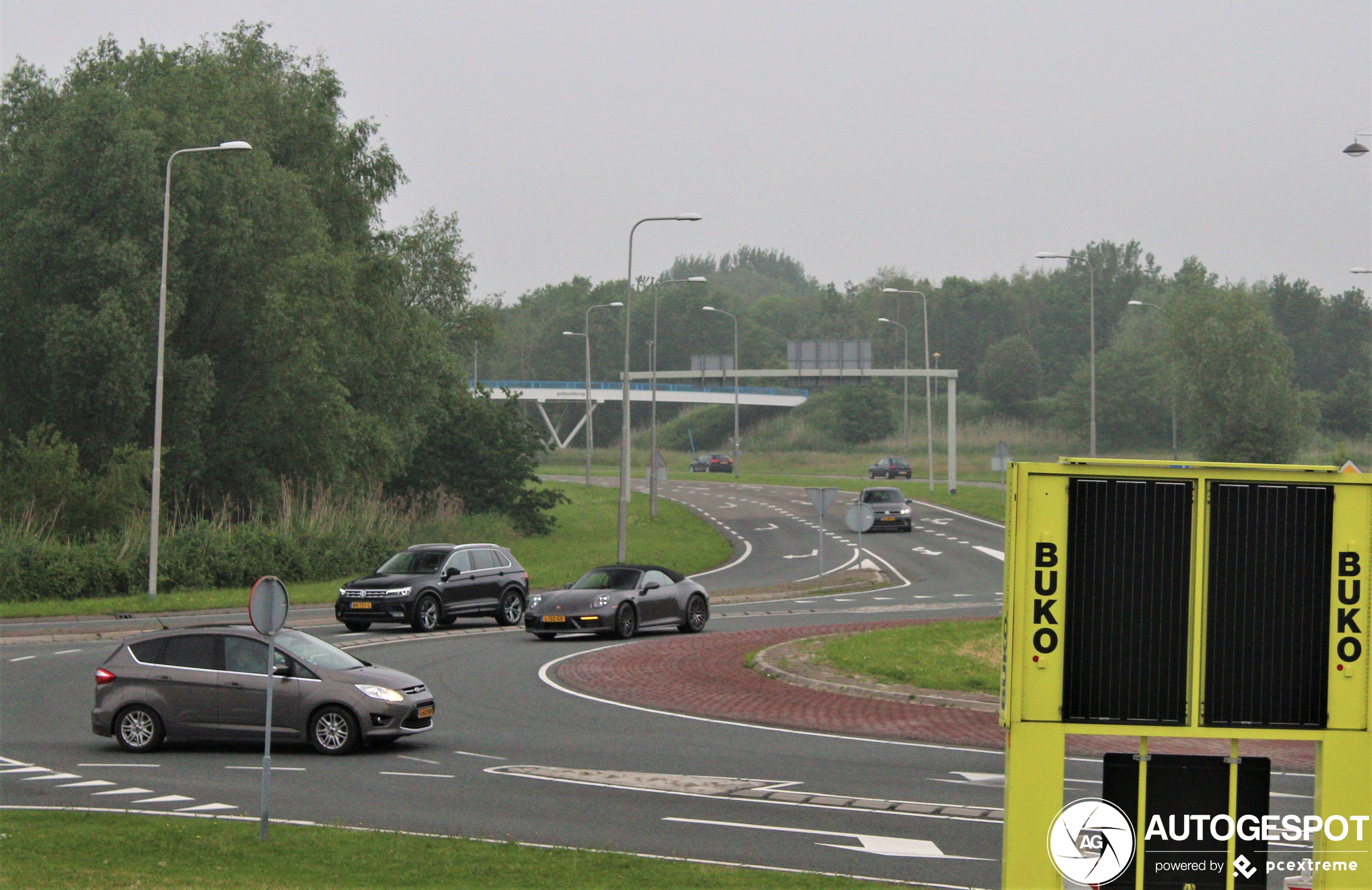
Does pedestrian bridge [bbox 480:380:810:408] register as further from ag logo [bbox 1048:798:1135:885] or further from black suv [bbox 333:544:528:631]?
ag logo [bbox 1048:798:1135:885]

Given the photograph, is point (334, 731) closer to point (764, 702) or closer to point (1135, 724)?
point (764, 702)

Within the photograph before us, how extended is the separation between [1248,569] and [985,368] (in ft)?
399

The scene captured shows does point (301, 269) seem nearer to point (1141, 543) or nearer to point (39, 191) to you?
point (39, 191)

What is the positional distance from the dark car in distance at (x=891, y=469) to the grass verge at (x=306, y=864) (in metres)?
75.7

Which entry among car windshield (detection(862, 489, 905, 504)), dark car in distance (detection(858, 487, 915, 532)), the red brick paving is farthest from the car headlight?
car windshield (detection(862, 489, 905, 504))

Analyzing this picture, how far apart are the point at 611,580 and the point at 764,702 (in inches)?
364

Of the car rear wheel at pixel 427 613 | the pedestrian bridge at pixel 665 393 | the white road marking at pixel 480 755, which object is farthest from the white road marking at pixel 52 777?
the pedestrian bridge at pixel 665 393

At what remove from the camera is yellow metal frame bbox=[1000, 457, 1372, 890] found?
6914 mm

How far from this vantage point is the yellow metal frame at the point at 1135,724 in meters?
6.91

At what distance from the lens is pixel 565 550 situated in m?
51.8

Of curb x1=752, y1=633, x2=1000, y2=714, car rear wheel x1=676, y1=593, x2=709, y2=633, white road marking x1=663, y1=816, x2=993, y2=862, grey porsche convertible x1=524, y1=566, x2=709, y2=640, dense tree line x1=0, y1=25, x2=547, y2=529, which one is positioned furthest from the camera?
dense tree line x1=0, y1=25, x2=547, y2=529

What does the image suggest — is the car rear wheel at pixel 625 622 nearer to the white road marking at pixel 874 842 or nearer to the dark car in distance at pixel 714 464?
the white road marking at pixel 874 842

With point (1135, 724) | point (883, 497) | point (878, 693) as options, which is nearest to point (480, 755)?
point (878, 693)

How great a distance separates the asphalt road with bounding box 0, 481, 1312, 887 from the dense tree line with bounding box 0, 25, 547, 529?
67.9ft
